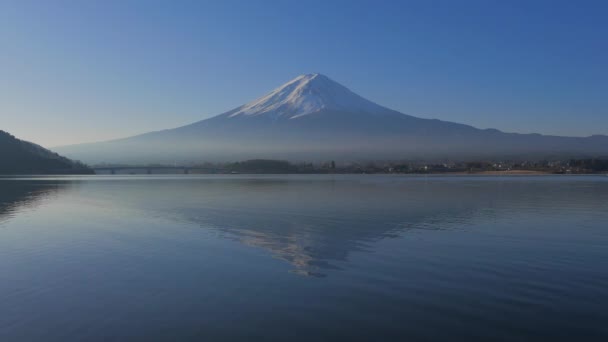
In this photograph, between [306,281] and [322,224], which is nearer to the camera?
[306,281]

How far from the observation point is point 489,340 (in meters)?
6.19

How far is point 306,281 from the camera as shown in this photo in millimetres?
9453

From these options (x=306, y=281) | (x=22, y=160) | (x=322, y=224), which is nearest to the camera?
(x=306, y=281)

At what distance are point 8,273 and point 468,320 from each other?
33.8 ft

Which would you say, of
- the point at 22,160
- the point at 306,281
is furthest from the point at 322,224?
the point at 22,160

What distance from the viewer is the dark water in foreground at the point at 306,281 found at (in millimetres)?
6738

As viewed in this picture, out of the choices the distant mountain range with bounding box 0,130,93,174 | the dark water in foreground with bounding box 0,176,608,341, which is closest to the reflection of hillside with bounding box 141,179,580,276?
the dark water in foreground with bounding box 0,176,608,341

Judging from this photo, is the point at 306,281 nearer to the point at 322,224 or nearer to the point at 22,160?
the point at 322,224

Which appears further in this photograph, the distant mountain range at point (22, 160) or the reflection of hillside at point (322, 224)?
the distant mountain range at point (22, 160)

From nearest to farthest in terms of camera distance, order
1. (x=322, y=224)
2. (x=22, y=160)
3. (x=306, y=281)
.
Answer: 1. (x=306, y=281)
2. (x=322, y=224)
3. (x=22, y=160)

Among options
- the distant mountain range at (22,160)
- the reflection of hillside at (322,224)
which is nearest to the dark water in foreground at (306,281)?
the reflection of hillside at (322,224)

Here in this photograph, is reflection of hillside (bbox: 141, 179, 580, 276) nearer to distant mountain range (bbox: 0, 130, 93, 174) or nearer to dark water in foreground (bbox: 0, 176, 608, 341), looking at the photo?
dark water in foreground (bbox: 0, 176, 608, 341)

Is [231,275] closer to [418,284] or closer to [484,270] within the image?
[418,284]

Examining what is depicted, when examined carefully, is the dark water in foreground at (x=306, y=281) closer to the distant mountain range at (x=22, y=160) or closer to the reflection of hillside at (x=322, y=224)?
the reflection of hillside at (x=322, y=224)
